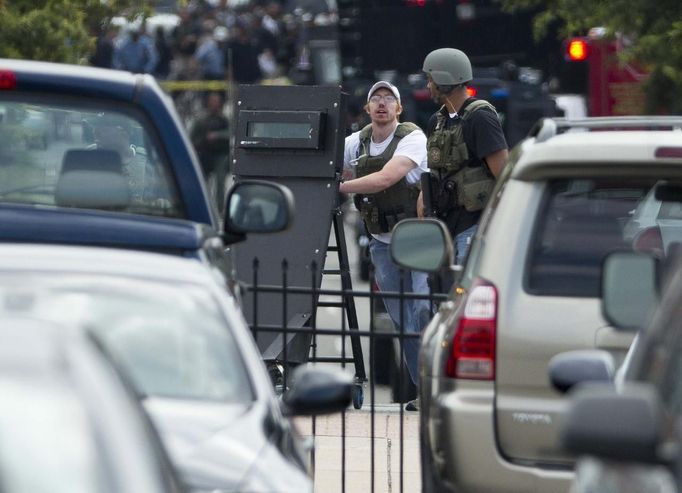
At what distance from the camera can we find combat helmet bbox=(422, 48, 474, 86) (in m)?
11.0

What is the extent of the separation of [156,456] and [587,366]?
1.79 metres

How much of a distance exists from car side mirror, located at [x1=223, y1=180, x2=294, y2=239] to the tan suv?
86cm

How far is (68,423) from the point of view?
356 centimetres

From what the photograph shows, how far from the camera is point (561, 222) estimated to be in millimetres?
6320

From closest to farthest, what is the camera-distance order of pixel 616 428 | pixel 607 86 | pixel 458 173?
pixel 616 428 < pixel 458 173 < pixel 607 86

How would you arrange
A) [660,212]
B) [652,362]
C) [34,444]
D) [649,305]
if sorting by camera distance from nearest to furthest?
[34,444], [652,362], [649,305], [660,212]

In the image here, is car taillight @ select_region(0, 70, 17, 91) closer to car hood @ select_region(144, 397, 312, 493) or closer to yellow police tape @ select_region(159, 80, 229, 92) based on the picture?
car hood @ select_region(144, 397, 312, 493)

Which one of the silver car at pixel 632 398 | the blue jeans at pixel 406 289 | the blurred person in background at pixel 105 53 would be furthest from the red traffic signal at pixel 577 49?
the silver car at pixel 632 398

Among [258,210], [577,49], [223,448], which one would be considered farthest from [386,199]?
[577,49]

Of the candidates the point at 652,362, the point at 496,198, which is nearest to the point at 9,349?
the point at 652,362

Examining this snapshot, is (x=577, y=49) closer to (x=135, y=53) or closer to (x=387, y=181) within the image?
(x=135, y=53)

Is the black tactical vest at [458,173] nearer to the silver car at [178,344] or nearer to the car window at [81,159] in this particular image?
the car window at [81,159]

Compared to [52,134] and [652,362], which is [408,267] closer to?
[52,134]

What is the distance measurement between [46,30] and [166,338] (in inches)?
411
